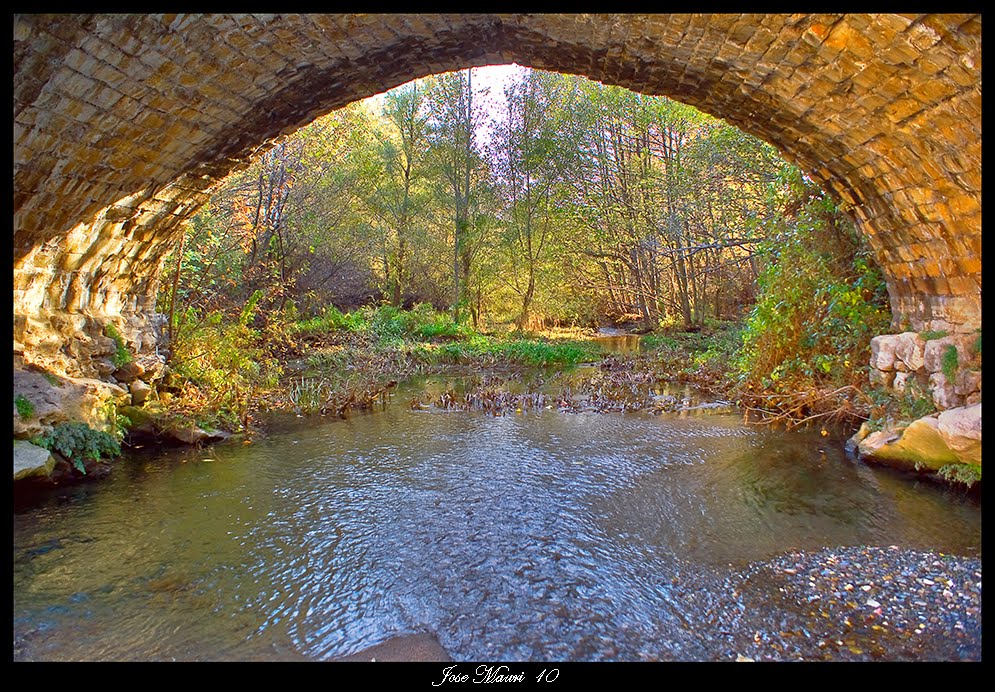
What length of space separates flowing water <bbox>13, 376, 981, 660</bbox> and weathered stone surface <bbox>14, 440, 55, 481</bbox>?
25cm

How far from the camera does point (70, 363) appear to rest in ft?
20.9

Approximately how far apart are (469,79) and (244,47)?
17.6m

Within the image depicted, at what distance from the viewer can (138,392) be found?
7.28 meters

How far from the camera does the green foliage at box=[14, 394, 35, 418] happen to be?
5.25 m

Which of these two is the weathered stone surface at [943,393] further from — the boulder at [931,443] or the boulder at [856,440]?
the boulder at [856,440]

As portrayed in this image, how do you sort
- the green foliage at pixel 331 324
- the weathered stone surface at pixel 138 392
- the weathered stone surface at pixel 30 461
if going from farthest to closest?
the green foliage at pixel 331 324
the weathered stone surface at pixel 138 392
the weathered stone surface at pixel 30 461

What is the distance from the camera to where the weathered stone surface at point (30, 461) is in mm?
5016

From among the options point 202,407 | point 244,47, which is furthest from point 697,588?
point 202,407

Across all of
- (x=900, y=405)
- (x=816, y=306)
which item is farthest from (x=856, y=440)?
(x=816, y=306)

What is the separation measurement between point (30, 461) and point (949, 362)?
8.72m

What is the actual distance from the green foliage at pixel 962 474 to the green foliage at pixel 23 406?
28.1ft

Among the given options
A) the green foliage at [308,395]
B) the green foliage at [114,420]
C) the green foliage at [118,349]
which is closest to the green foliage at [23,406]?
the green foliage at [114,420]

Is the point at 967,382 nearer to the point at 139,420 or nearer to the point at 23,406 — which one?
the point at 23,406
